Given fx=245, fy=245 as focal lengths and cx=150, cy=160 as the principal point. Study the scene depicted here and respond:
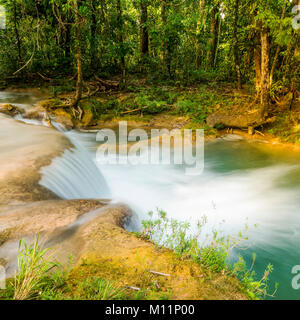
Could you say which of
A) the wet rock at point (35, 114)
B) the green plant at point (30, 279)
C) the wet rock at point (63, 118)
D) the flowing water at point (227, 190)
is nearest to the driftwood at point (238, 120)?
the flowing water at point (227, 190)

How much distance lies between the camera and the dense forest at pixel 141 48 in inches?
376

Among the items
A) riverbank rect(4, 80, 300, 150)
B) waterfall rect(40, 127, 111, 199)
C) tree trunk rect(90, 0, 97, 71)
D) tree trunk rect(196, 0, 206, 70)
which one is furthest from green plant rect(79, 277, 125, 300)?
tree trunk rect(196, 0, 206, 70)

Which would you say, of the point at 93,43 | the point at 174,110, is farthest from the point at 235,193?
the point at 93,43

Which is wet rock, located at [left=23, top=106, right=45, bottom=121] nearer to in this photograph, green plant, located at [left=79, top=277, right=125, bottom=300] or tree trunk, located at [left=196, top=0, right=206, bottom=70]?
green plant, located at [left=79, top=277, right=125, bottom=300]

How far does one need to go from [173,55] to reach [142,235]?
1234cm

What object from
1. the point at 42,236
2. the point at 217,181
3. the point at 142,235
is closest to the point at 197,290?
the point at 142,235

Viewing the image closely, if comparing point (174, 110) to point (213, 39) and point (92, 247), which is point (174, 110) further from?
point (92, 247)

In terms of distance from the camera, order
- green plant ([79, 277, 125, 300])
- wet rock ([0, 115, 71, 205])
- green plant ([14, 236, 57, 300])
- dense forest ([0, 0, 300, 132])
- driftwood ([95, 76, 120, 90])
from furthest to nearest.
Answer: driftwood ([95, 76, 120, 90])
dense forest ([0, 0, 300, 132])
wet rock ([0, 115, 71, 205])
green plant ([79, 277, 125, 300])
green plant ([14, 236, 57, 300])

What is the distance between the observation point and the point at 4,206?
2904 mm

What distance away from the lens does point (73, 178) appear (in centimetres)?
435

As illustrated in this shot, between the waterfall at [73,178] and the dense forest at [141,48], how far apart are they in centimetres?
517

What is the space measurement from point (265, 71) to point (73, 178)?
7327 millimetres

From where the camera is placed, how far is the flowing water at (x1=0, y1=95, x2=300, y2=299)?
13.0ft

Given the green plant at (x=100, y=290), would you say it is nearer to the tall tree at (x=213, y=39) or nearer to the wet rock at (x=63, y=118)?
the wet rock at (x=63, y=118)
